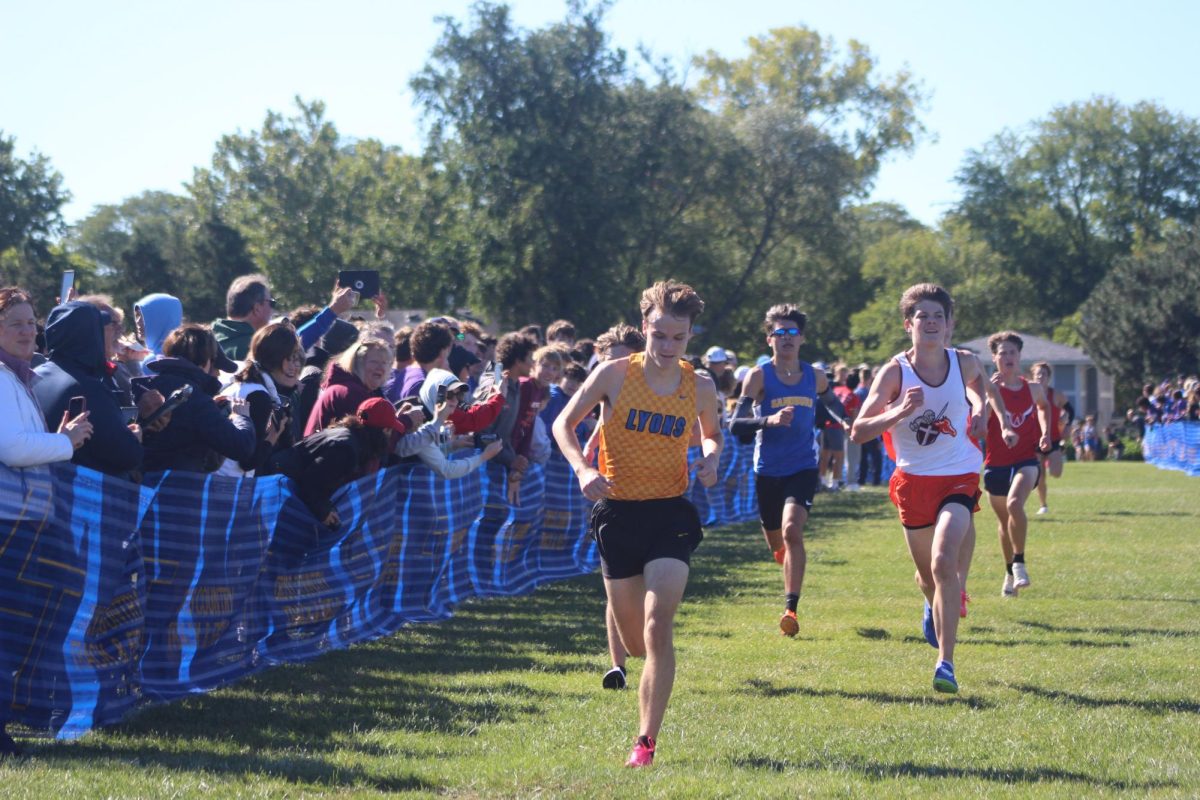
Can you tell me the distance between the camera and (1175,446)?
4228 cm

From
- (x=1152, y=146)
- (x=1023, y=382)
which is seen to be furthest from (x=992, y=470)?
(x=1152, y=146)

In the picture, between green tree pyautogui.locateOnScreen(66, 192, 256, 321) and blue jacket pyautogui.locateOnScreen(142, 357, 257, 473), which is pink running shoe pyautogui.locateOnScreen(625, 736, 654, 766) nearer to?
blue jacket pyautogui.locateOnScreen(142, 357, 257, 473)

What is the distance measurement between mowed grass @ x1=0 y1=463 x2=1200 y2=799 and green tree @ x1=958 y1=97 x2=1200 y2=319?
8144 centimetres

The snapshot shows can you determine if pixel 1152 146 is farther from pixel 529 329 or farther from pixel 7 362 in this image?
pixel 7 362

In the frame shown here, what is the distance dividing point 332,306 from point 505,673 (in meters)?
3.38

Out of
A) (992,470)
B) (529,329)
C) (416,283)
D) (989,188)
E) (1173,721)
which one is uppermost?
(989,188)

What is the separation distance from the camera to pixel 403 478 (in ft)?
33.8

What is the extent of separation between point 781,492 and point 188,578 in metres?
4.89

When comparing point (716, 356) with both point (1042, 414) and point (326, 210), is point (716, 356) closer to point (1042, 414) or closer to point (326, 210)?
point (1042, 414)

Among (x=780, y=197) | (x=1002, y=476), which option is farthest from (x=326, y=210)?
(x=1002, y=476)

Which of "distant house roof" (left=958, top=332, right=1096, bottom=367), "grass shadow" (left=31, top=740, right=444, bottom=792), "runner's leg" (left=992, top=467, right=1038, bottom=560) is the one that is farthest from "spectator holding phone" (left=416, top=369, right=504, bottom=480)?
"distant house roof" (left=958, top=332, right=1096, bottom=367)

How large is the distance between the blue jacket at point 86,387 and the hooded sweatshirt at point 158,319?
7.26 feet

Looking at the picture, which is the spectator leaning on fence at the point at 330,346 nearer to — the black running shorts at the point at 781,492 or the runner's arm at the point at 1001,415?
the black running shorts at the point at 781,492

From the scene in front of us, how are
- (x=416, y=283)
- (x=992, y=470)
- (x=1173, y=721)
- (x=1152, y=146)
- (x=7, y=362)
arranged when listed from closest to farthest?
1. (x=7, y=362)
2. (x=1173, y=721)
3. (x=992, y=470)
4. (x=416, y=283)
5. (x=1152, y=146)
